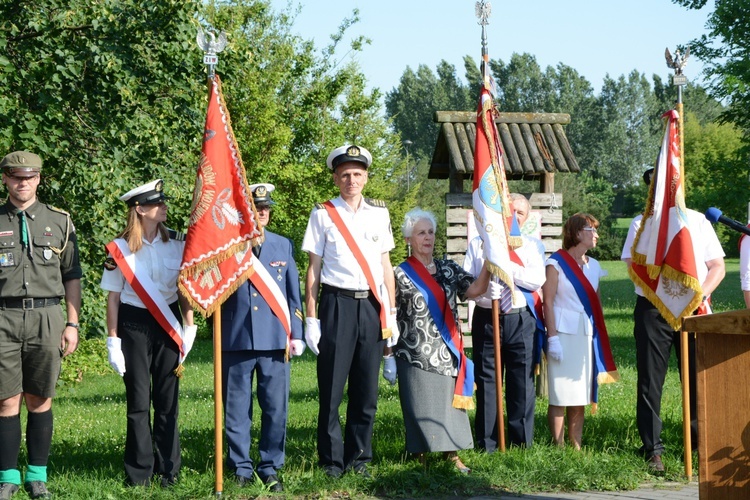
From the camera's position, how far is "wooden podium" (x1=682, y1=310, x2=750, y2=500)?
457cm

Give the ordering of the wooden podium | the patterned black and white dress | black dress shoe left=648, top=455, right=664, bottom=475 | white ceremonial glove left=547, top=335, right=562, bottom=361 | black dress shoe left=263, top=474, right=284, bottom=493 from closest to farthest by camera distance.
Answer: the wooden podium → black dress shoe left=263, top=474, right=284, bottom=493 → the patterned black and white dress → black dress shoe left=648, top=455, right=664, bottom=475 → white ceremonial glove left=547, top=335, right=562, bottom=361

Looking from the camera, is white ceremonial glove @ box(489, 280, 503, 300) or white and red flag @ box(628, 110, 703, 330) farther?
white ceremonial glove @ box(489, 280, 503, 300)

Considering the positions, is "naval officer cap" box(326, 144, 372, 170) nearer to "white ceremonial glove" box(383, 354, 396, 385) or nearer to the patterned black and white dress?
the patterned black and white dress

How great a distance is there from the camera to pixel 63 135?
12.5 metres

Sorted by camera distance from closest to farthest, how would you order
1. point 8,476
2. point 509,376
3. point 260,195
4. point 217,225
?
point 8,476 → point 217,225 → point 260,195 → point 509,376

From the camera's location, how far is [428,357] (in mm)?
6980

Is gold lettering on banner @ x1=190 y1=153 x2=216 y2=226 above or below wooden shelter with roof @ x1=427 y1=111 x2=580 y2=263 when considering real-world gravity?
below

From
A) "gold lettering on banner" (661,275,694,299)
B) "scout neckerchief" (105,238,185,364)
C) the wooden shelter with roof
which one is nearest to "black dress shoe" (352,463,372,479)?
"scout neckerchief" (105,238,185,364)

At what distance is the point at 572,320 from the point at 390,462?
5.90 feet

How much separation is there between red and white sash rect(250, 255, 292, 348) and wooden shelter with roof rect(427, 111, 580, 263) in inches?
219

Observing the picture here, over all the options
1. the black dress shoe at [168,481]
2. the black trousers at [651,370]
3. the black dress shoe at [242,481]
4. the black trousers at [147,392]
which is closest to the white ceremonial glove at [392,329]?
the black dress shoe at [242,481]

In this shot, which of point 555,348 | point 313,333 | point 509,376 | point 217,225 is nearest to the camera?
point 217,225

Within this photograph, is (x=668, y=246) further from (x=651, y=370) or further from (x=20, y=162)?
(x=20, y=162)

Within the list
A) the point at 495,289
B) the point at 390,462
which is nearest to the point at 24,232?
the point at 390,462
